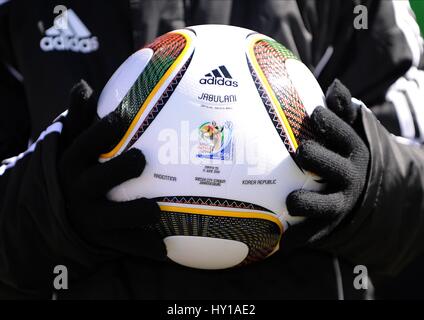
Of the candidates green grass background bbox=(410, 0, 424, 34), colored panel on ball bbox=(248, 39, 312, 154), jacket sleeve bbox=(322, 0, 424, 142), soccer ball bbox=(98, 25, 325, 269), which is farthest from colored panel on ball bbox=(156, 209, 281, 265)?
green grass background bbox=(410, 0, 424, 34)

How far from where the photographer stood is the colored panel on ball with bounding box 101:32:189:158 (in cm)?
96

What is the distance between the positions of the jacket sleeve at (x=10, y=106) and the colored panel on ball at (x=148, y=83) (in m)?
0.34

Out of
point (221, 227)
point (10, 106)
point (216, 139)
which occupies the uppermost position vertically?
point (10, 106)

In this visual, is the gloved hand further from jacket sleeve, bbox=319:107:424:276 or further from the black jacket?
jacket sleeve, bbox=319:107:424:276

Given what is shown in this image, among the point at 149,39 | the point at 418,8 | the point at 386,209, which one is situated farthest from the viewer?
the point at 418,8

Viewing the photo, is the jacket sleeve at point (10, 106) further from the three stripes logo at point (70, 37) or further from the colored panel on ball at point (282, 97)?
the colored panel on ball at point (282, 97)

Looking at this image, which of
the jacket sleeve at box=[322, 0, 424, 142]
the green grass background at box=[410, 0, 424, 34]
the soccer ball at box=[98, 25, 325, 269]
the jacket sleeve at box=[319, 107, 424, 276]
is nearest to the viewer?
the soccer ball at box=[98, 25, 325, 269]

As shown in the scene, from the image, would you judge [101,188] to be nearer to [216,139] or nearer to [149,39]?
[216,139]

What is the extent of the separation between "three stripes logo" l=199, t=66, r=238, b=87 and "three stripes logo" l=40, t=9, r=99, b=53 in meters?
0.33

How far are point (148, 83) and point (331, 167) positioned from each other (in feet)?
1.02

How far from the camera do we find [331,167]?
94cm

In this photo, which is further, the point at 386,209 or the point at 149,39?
the point at 149,39

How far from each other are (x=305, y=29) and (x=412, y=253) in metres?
0.46

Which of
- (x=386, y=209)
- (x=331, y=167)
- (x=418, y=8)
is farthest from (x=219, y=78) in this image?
(x=418, y=8)
